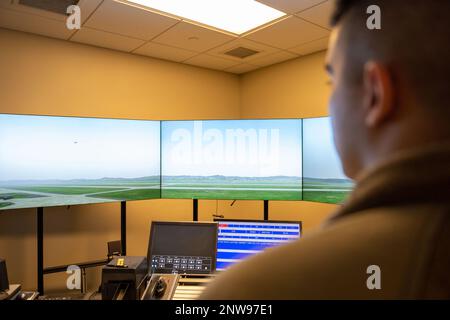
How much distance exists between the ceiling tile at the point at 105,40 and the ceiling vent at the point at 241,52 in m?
0.94

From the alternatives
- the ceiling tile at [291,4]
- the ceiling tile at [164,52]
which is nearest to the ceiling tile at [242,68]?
the ceiling tile at [164,52]

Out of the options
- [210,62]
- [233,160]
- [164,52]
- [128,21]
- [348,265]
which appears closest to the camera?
[348,265]

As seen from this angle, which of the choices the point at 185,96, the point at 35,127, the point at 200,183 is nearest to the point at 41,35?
the point at 35,127

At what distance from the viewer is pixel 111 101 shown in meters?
3.16

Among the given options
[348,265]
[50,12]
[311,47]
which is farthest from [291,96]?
[348,265]

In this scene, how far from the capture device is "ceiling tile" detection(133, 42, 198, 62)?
307cm

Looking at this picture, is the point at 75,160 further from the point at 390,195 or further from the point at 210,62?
the point at 390,195

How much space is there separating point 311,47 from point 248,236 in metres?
2.28

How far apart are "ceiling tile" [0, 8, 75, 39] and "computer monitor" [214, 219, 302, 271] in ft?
7.35

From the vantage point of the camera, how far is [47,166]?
92.8 inches

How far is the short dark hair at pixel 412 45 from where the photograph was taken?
0.36m

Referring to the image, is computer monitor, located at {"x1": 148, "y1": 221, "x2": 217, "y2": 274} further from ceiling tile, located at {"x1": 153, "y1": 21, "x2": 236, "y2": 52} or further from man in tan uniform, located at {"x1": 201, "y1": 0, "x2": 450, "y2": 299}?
ceiling tile, located at {"x1": 153, "y1": 21, "x2": 236, "y2": 52}

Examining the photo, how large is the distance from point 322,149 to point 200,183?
42.8 inches

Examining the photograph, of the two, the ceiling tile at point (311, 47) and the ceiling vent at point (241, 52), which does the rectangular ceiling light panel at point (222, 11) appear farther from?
the ceiling tile at point (311, 47)
